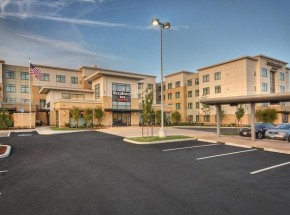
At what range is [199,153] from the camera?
1298 centimetres

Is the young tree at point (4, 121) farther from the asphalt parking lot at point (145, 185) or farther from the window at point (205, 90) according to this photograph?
the window at point (205, 90)

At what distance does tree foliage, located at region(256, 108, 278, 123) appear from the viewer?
41750 mm

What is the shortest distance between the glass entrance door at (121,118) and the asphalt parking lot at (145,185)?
1116 inches

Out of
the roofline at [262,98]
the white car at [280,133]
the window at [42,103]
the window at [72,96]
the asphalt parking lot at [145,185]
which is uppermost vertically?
the window at [72,96]

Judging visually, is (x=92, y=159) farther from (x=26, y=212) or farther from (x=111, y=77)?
(x=111, y=77)

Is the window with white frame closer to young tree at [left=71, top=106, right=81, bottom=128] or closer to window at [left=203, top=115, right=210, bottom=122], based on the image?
window at [left=203, top=115, right=210, bottom=122]

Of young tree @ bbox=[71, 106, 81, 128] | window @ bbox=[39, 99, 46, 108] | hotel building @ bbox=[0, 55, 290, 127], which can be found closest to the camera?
young tree @ bbox=[71, 106, 81, 128]

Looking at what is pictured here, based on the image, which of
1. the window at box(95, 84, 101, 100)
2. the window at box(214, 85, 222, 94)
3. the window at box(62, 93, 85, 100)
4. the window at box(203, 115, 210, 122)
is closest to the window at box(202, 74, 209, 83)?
the window at box(214, 85, 222, 94)

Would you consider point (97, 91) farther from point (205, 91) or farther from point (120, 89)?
point (205, 91)

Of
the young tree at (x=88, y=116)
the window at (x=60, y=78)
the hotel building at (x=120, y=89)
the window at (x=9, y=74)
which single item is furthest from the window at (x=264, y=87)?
the window at (x=9, y=74)

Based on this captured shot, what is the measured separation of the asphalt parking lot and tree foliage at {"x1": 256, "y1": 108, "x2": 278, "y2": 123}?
34.2 metres

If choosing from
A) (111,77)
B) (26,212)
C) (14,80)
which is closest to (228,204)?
(26,212)

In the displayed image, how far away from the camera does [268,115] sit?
41.7 meters

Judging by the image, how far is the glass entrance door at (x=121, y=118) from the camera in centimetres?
4016
